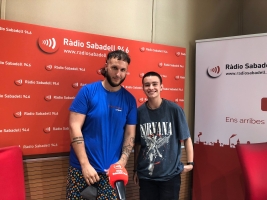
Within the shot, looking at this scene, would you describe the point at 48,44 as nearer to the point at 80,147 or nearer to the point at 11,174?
the point at 80,147

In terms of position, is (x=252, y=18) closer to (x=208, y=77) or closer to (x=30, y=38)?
(x=208, y=77)

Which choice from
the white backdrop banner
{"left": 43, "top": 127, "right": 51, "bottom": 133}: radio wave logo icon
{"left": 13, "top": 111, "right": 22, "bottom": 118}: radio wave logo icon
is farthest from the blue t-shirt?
the white backdrop banner

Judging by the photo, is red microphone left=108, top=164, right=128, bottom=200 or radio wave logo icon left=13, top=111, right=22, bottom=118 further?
radio wave logo icon left=13, top=111, right=22, bottom=118

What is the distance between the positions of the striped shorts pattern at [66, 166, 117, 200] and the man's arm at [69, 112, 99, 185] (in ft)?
0.37

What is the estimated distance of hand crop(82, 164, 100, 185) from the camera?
5.96 feet

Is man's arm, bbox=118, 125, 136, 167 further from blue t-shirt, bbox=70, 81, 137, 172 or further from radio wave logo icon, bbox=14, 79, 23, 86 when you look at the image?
radio wave logo icon, bbox=14, 79, 23, 86

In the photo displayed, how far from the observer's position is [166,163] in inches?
84.0

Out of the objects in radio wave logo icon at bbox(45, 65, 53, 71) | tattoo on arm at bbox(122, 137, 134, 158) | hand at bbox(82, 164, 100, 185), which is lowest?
hand at bbox(82, 164, 100, 185)

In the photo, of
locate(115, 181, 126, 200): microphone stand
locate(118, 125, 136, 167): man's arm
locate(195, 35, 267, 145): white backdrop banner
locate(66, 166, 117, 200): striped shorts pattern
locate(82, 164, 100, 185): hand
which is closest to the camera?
locate(115, 181, 126, 200): microphone stand

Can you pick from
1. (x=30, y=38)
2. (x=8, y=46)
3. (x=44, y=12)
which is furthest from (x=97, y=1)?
(x=8, y=46)

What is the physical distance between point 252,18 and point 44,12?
259cm

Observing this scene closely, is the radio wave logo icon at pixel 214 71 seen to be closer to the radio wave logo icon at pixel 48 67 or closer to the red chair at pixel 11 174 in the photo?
the radio wave logo icon at pixel 48 67

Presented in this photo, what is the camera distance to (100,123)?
6.31ft

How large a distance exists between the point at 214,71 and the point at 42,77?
5.82 feet
